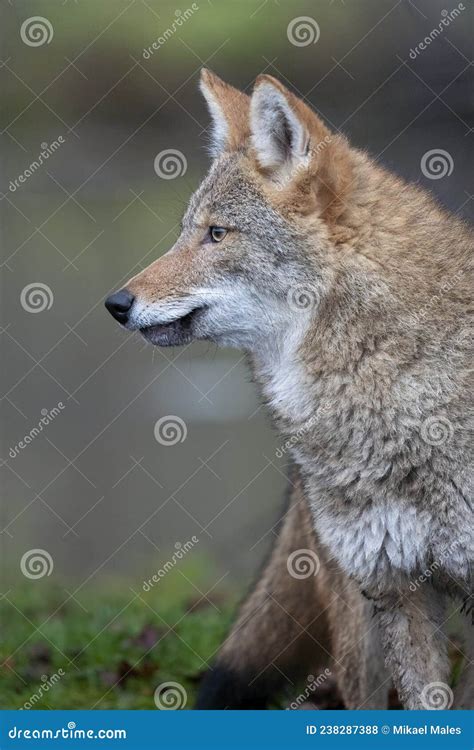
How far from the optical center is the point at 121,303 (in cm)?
383

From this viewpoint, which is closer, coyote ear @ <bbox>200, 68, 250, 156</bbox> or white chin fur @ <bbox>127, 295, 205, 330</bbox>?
white chin fur @ <bbox>127, 295, 205, 330</bbox>

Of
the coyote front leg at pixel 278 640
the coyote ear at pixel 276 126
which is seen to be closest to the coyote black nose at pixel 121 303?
the coyote ear at pixel 276 126

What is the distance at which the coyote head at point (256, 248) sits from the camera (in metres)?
3.72

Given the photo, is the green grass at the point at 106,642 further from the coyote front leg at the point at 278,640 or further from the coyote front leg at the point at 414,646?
the coyote front leg at the point at 414,646

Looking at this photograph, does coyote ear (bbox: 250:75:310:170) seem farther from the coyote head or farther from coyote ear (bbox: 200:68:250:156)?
coyote ear (bbox: 200:68:250:156)

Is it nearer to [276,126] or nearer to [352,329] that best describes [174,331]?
[352,329]

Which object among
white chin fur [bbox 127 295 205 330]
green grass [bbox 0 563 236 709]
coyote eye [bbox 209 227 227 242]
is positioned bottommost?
green grass [bbox 0 563 236 709]

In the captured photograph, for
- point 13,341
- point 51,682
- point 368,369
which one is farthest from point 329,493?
point 13,341

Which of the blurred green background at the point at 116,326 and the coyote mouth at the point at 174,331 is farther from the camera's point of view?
the blurred green background at the point at 116,326

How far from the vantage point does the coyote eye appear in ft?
12.7

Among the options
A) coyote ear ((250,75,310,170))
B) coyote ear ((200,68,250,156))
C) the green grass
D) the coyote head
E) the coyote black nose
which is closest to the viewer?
coyote ear ((250,75,310,170))

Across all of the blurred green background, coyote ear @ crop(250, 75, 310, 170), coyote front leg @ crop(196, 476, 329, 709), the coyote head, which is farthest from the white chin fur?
the blurred green background

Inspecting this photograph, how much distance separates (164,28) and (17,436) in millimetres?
2697

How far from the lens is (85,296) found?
702cm
